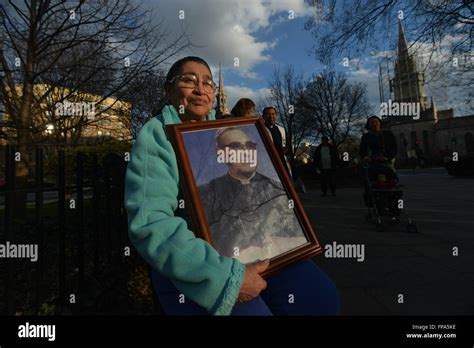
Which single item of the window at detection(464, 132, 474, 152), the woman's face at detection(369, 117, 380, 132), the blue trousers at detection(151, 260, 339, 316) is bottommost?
the blue trousers at detection(151, 260, 339, 316)

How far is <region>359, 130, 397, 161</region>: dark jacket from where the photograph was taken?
5859 millimetres

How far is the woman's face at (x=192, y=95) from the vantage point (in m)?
1.43

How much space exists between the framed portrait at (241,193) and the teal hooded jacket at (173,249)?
0.08m

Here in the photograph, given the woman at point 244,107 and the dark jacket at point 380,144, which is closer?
the woman at point 244,107

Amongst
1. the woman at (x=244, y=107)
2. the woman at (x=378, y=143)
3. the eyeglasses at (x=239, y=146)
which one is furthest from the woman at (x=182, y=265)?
the woman at (x=378, y=143)

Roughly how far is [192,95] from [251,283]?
2.85 ft

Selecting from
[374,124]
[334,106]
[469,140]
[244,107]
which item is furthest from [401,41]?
[469,140]

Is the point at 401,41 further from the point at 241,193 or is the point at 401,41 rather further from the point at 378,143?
the point at 241,193

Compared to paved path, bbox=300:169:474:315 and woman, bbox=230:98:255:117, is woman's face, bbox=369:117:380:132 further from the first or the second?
woman, bbox=230:98:255:117

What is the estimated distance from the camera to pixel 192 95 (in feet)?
4.69

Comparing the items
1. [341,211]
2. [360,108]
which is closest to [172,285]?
[341,211]

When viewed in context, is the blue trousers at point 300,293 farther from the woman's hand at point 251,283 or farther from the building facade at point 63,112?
the building facade at point 63,112

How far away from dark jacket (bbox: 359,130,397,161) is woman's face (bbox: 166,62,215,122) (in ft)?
17.0

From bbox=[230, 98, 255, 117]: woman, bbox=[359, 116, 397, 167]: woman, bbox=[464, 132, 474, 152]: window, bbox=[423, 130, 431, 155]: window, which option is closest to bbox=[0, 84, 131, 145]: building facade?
bbox=[230, 98, 255, 117]: woman
